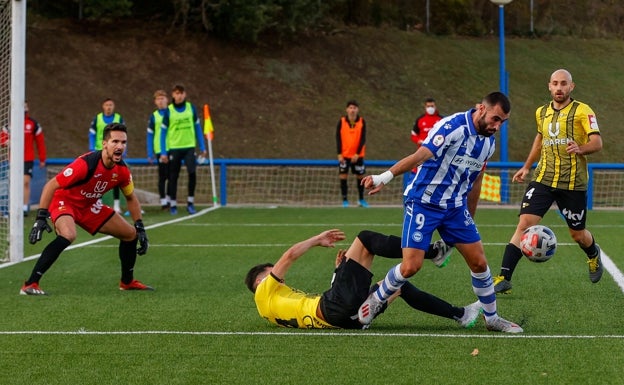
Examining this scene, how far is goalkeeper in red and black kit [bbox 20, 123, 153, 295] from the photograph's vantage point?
978cm

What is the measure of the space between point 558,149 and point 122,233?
4022mm

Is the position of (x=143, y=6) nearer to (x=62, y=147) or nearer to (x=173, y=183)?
(x=62, y=147)

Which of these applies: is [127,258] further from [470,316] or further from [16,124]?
[470,316]

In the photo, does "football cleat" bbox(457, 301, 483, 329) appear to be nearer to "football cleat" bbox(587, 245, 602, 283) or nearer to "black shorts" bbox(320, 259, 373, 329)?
"black shorts" bbox(320, 259, 373, 329)

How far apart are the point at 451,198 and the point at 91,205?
3.88m

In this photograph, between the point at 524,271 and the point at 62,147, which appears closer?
the point at 524,271

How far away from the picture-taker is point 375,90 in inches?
1387

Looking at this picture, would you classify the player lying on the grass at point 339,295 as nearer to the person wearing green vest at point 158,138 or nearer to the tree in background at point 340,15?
the person wearing green vest at point 158,138

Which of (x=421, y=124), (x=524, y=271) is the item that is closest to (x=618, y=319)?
(x=524, y=271)

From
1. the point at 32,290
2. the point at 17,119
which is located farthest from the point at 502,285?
the point at 17,119

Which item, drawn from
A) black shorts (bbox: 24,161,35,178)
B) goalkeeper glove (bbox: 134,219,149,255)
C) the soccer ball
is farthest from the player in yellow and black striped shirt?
black shorts (bbox: 24,161,35,178)

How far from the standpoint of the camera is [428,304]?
7.98 m

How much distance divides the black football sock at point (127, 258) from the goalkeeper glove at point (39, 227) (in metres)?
0.88

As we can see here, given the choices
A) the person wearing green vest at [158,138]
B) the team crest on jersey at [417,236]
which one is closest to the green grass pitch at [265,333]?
the team crest on jersey at [417,236]
